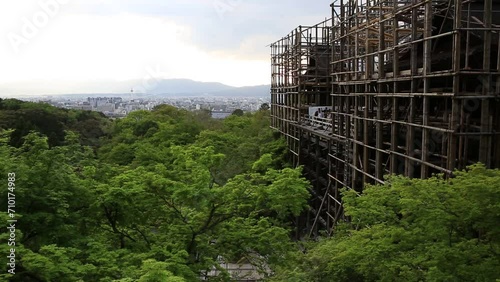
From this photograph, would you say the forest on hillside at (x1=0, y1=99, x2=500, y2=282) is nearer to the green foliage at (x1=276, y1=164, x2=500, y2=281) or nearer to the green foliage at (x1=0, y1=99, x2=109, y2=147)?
the green foliage at (x1=276, y1=164, x2=500, y2=281)

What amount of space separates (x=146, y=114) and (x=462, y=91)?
46.3m

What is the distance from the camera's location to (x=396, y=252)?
816 centimetres

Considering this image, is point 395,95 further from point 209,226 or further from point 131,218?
point 131,218

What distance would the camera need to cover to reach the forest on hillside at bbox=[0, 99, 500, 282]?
297 inches

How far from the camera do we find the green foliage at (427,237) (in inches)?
281

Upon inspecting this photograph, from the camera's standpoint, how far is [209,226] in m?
12.8

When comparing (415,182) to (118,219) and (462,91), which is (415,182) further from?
(118,219)

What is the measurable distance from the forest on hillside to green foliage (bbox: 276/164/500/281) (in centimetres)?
2

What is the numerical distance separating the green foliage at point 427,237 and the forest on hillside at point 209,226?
23 millimetres

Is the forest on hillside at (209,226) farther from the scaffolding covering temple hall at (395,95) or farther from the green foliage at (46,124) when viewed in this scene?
the green foliage at (46,124)

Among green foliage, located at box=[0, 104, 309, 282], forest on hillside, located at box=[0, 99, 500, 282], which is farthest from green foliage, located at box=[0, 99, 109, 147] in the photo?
forest on hillside, located at box=[0, 99, 500, 282]

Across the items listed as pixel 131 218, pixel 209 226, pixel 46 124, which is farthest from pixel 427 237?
pixel 46 124

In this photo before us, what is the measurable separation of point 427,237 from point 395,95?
661 centimetres

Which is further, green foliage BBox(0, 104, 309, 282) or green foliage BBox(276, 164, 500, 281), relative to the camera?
green foliage BBox(0, 104, 309, 282)
